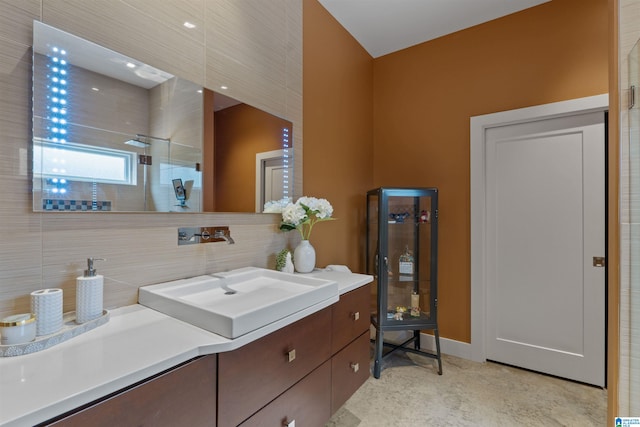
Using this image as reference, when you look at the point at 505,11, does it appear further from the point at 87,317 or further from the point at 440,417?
the point at 87,317

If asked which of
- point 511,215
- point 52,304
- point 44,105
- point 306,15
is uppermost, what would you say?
point 306,15

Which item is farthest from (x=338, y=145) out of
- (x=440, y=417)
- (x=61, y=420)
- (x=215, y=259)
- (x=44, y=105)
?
(x=61, y=420)

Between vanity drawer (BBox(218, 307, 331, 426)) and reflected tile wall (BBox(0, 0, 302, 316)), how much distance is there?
0.55 m

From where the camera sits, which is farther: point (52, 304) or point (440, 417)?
point (440, 417)

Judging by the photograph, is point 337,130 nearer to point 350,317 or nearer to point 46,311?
point 350,317

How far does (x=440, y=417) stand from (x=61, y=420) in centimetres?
190

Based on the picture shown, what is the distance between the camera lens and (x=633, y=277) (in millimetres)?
1160

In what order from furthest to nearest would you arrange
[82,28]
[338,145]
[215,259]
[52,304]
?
[338,145] < [215,259] < [82,28] < [52,304]

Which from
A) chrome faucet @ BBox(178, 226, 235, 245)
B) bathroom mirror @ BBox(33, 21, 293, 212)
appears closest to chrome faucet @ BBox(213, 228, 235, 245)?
chrome faucet @ BBox(178, 226, 235, 245)

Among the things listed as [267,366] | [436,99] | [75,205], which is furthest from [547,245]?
[75,205]

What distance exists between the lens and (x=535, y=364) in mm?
2275

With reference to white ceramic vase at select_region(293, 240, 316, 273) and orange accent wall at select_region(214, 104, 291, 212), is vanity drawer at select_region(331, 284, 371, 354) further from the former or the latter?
orange accent wall at select_region(214, 104, 291, 212)

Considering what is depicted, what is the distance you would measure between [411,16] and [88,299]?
276 centimetres

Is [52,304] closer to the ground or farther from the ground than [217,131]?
closer to the ground
